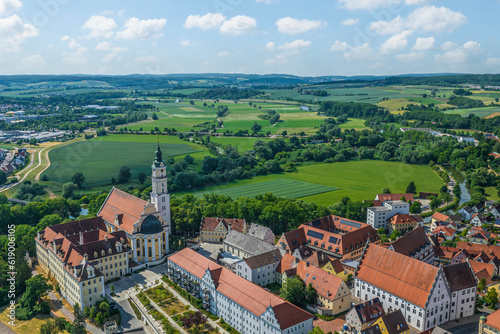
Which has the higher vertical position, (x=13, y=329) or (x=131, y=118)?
(x=131, y=118)

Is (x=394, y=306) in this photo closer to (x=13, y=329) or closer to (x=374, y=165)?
(x=13, y=329)

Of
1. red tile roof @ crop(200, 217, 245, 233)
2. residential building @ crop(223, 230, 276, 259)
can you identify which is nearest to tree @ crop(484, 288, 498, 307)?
residential building @ crop(223, 230, 276, 259)

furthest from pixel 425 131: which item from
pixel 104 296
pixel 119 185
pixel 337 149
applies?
pixel 104 296

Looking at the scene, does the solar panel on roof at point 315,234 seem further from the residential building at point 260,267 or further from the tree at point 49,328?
the tree at point 49,328

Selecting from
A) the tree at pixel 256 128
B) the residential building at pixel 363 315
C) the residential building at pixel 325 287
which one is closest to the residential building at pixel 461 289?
the residential building at pixel 363 315

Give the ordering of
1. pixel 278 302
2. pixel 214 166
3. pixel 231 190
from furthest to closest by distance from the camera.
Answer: pixel 214 166
pixel 231 190
pixel 278 302

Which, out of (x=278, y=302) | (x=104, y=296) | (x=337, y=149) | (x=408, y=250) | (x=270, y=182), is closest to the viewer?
(x=278, y=302)

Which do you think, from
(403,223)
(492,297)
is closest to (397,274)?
(492,297)
